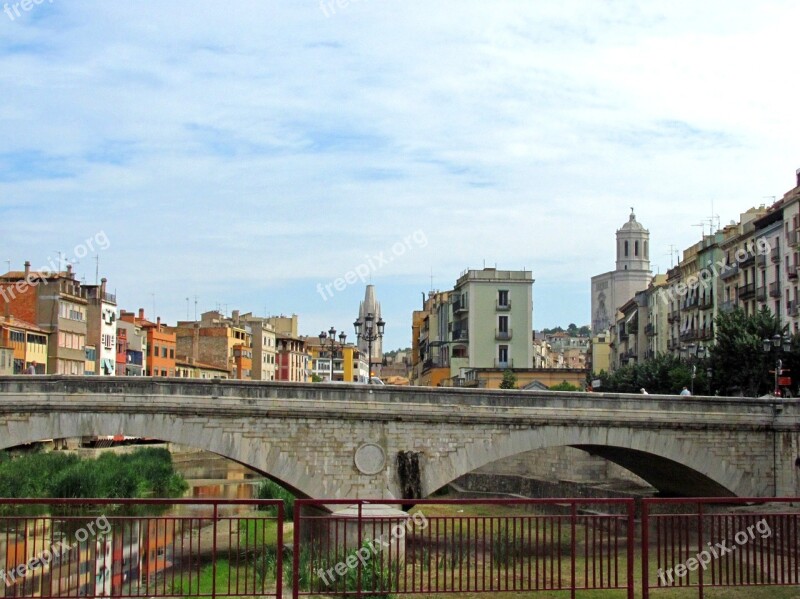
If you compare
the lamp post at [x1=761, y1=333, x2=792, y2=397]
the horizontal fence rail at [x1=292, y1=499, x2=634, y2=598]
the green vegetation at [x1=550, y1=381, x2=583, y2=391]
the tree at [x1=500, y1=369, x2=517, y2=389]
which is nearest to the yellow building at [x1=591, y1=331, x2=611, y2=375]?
the green vegetation at [x1=550, y1=381, x2=583, y2=391]

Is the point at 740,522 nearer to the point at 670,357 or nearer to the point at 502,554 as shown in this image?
the point at 502,554

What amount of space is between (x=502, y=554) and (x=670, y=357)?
44.8 metres

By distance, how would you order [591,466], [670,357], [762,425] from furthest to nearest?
[670,357] → [591,466] → [762,425]

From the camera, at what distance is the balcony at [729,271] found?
60219mm

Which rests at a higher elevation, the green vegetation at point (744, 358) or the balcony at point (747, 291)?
the balcony at point (747, 291)

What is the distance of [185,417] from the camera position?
29000 millimetres

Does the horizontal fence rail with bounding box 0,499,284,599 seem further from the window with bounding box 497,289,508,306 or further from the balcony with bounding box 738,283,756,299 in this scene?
the window with bounding box 497,289,508,306

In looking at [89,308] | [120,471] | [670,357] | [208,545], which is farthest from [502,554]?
[89,308]

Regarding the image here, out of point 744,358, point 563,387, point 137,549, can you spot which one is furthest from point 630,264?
point 137,549

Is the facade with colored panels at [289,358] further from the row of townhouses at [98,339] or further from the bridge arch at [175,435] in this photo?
the bridge arch at [175,435]

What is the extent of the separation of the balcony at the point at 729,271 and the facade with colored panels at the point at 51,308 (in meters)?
39.5

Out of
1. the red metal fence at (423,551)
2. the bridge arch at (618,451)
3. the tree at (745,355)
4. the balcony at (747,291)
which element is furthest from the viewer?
the balcony at (747,291)

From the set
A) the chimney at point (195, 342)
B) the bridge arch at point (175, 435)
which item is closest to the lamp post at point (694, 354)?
the bridge arch at point (175, 435)

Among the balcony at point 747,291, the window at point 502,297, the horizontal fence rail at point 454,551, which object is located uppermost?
the window at point 502,297
